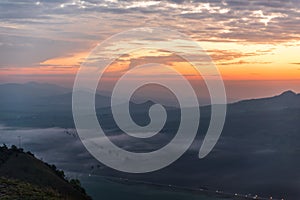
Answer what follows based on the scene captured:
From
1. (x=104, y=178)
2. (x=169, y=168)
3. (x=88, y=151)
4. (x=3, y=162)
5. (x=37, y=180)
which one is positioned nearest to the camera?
(x=37, y=180)

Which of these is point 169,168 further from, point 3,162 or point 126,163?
point 3,162

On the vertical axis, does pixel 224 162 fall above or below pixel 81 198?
below

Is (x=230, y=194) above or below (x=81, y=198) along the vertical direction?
below

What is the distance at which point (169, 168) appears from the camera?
5561 inches

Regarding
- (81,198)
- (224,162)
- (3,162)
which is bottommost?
(224,162)

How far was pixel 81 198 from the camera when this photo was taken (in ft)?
96.3

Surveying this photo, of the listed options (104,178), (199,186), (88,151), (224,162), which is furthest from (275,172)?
(88,151)

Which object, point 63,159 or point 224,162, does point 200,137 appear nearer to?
point 224,162

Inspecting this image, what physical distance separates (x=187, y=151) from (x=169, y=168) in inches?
977

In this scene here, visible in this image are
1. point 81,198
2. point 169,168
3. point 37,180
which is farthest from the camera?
point 169,168

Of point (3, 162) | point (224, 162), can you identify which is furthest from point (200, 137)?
point (3, 162)

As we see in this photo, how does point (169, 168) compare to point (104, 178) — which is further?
point (169, 168)

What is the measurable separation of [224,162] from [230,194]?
36766 mm

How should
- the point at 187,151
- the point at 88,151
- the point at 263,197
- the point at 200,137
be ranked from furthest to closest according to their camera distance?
the point at 200,137 → the point at 88,151 → the point at 187,151 → the point at 263,197
